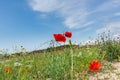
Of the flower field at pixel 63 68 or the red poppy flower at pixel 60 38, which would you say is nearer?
the red poppy flower at pixel 60 38

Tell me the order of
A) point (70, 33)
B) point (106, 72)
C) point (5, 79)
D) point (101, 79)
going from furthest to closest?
point (106, 72), point (101, 79), point (5, 79), point (70, 33)

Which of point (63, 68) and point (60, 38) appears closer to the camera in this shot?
point (60, 38)

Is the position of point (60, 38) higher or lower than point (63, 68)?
higher

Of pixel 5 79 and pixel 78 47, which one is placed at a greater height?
pixel 78 47

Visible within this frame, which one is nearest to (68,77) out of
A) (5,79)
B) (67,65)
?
(67,65)

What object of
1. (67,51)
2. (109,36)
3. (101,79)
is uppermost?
(109,36)

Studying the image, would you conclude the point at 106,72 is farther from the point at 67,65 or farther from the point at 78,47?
the point at 78,47

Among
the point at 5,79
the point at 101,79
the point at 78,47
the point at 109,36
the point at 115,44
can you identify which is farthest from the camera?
the point at 78,47

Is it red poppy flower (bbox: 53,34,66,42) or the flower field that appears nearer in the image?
red poppy flower (bbox: 53,34,66,42)

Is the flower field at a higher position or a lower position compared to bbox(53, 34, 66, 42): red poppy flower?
lower

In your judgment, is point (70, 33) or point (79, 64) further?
point (79, 64)

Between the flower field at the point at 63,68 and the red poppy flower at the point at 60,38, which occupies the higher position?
the red poppy flower at the point at 60,38

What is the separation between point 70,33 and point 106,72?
1.94 meters

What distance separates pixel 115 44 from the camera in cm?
809
